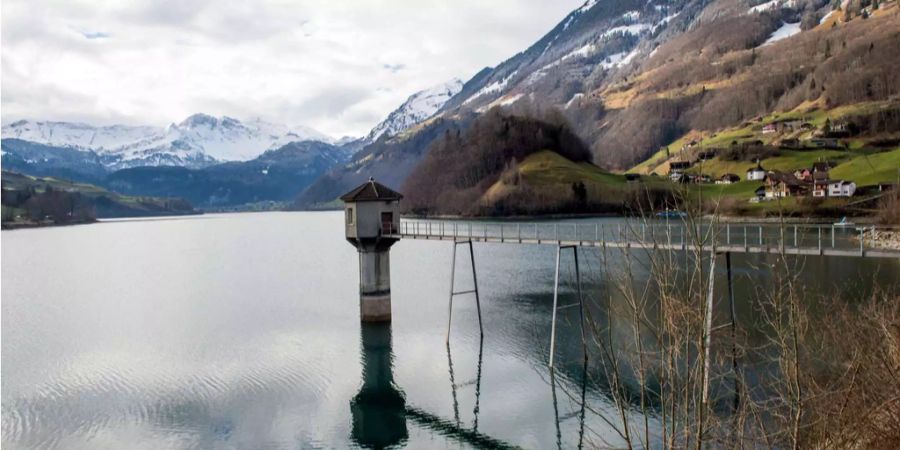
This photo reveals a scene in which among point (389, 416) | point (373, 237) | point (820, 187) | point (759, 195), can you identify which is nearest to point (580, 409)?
point (389, 416)

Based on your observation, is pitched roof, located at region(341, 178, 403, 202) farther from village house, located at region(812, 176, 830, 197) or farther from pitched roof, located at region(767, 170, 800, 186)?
village house, located at region(812, 176, 830, 197)

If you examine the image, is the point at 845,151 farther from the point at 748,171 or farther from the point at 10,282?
the point at 10,282

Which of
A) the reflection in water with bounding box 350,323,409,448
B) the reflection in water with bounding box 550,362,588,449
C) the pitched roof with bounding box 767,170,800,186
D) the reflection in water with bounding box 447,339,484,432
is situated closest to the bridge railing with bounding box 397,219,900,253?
the reflection in water with bounding box 550,362,588,449

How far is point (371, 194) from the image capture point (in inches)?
2008

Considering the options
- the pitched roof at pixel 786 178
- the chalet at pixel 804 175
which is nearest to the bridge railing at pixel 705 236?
the pitched roof at pixel 786 178

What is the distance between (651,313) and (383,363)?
65.3ft

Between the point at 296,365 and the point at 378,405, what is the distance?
9.39 metres

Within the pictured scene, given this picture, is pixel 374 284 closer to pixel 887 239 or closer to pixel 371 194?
pixel 371 194

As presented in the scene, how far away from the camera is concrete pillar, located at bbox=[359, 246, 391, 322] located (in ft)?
166

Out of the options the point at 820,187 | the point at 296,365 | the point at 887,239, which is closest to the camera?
the point at 296,365

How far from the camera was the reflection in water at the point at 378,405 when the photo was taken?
2991 cm

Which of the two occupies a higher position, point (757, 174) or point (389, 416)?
point (757, 174)

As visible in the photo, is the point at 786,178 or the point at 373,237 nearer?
the point at 373,237

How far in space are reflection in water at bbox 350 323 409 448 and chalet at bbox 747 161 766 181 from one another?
6839 inches
